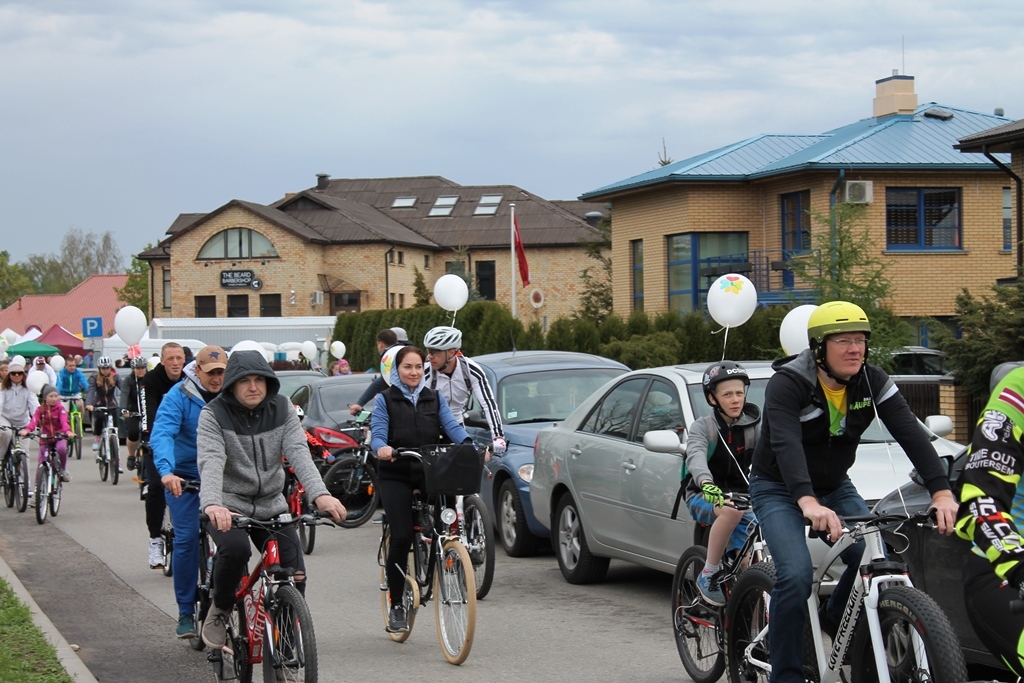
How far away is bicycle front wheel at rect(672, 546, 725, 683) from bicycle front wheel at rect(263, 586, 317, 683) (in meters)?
2.01

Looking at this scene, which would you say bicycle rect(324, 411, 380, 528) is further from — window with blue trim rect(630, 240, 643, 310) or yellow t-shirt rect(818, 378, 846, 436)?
window with blue trim rect(630, 240, 643, 310)

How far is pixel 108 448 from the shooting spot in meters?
22.7

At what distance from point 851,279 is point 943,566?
56.1 feet

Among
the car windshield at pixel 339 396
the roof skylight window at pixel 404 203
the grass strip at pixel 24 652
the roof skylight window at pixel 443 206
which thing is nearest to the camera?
the grass strip at pixel 24 652

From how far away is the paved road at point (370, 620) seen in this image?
7754 millimetres

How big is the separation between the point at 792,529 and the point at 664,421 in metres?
4.02

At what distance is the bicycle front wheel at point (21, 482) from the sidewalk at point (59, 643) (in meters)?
6.80

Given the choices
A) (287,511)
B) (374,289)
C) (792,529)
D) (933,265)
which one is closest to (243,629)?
(287,511)

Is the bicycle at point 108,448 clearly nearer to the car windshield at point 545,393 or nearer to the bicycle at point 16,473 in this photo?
the bicycle at point 16,473

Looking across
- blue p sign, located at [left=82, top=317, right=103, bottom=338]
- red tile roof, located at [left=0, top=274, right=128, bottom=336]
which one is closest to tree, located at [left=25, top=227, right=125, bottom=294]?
red tile roof, located at [left=0, top=274, right=128, bottom=336]

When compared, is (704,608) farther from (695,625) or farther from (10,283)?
(10,283)

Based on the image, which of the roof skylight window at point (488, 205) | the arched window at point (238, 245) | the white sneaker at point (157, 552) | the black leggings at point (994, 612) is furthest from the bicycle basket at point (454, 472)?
the roof skylight window at point (488, 205)

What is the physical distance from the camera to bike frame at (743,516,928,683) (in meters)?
4.71

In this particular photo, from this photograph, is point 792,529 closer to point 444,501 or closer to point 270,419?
point 270,419
